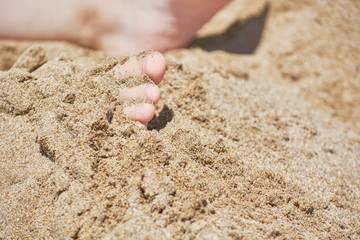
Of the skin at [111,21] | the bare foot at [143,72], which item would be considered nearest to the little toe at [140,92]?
the bare foot at [143,72]

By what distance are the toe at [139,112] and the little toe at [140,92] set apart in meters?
0.04

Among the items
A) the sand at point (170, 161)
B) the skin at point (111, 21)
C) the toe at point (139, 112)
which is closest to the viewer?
the sand at point (170, 161)

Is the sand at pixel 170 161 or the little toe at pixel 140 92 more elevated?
the little toe at pixel 140 92

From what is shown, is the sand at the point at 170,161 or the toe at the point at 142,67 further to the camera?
the toe at the point at 142,67

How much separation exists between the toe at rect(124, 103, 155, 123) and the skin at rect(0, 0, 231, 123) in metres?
0.60

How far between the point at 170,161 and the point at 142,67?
339mm

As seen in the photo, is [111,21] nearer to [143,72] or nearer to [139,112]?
[143,72]

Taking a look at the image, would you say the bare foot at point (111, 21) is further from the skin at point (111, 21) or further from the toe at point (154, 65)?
the toe at point (154, 65)

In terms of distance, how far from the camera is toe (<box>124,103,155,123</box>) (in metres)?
0.85

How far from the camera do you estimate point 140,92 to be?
2.90 ft

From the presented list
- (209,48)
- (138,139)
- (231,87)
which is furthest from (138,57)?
(209,48)

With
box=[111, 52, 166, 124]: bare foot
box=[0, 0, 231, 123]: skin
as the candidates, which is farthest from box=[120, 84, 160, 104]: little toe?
box=[0, 0, 231, 123]: skin

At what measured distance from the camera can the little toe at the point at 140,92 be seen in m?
0.88

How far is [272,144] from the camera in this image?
979mm
